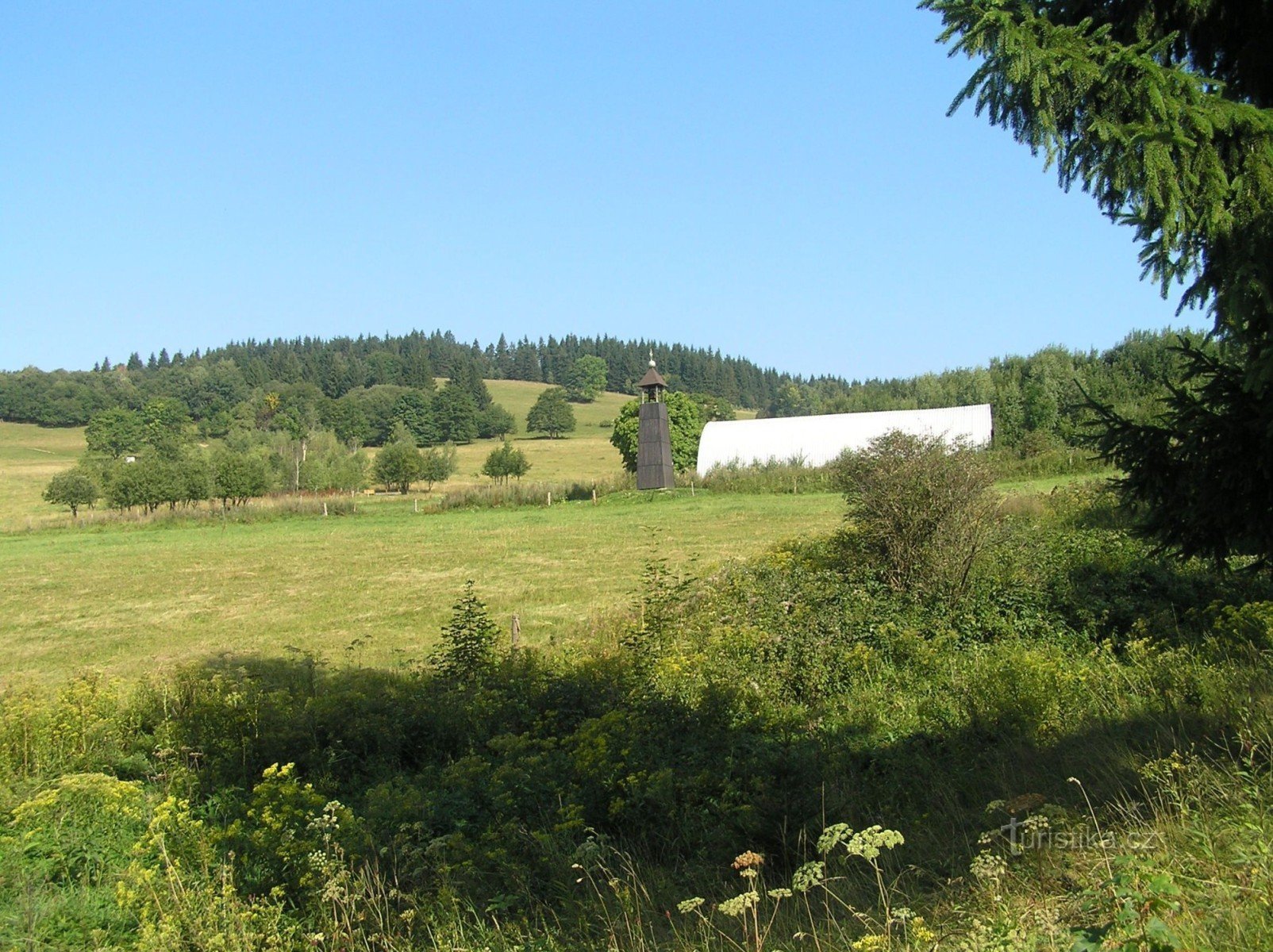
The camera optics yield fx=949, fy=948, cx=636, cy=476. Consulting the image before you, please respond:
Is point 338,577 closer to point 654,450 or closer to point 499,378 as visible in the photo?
point 654,450

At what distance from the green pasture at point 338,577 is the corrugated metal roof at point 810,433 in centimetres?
851

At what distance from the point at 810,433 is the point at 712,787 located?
48494 millimetres

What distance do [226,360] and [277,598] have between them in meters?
145

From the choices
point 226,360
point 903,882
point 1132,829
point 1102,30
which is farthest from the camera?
point 226,360

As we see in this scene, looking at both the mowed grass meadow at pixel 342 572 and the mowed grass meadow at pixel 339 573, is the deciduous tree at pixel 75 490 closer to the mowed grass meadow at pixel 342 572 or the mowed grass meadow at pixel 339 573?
the mowed grass meadow at pixel 342 572

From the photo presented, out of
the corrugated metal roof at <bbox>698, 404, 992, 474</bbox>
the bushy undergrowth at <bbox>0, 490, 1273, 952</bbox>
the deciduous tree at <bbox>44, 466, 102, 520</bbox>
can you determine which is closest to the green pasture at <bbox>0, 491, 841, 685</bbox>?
the bushy undergrowth at <bbox>0, 490, 1273, 952</bbox>

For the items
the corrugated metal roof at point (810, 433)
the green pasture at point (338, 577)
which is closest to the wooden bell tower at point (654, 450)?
the corrugated metal roof at point (810, 433)

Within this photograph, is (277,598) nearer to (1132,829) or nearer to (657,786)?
(657,786)

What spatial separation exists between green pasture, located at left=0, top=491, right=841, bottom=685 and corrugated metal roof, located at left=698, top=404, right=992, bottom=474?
851 cm

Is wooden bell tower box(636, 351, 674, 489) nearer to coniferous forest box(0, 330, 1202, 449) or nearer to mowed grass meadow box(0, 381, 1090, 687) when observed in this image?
mowed grass meadow box(0, 381, 1090, 687)

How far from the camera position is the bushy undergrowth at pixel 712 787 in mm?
3467

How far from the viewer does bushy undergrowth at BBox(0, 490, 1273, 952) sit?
3467mm

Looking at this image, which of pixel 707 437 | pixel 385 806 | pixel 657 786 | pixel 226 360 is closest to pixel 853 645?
pixel 657 786

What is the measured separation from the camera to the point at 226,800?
22.5 feet
